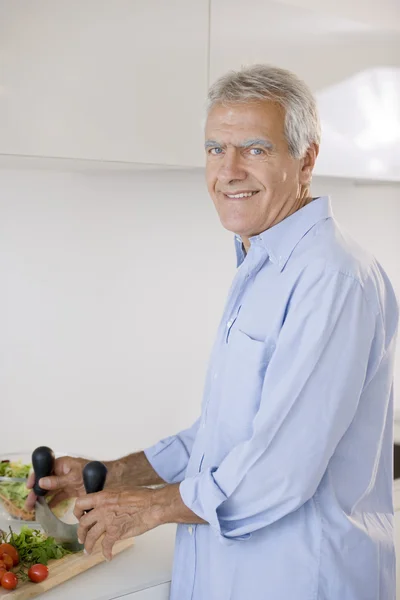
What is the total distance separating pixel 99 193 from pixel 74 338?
0.38 meters

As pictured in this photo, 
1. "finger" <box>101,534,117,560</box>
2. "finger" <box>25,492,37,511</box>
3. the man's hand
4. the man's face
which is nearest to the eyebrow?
the man's face

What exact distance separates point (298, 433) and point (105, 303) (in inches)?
41.9

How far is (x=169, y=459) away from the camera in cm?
A: 155

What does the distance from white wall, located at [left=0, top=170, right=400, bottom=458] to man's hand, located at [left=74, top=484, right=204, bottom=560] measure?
0.81 m

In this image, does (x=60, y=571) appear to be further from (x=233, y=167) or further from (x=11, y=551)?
(x=233, y=167)

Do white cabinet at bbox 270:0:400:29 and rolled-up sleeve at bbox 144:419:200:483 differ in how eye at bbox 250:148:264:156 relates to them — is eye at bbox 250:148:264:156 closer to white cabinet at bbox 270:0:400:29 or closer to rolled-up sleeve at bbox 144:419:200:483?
rolled-up sleeve at bbox 144:419:200:483

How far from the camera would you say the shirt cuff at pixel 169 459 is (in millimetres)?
1546

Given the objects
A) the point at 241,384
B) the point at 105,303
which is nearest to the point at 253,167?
the point at 241,384

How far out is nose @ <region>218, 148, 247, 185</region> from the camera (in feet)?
4.22

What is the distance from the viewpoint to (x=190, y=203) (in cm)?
224

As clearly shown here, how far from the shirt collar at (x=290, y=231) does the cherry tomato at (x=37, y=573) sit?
64 centimetres

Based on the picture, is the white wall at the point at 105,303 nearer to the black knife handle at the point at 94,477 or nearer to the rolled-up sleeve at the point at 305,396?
the black knife handle at the point at 94,477

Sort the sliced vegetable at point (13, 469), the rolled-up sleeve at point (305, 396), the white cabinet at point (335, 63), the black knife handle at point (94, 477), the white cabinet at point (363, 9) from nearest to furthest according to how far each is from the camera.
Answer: the rolled-up sleeve at point (305, 396) < the black knife handle at point (94, 477) < the sliced vegetable at point (13, 469) < the white cabinet at point (335, 63) < the white cabinet at point (363, 9)

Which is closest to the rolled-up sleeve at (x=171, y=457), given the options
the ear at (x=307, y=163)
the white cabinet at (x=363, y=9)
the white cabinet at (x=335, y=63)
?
the ear at (x=307, y=163)
